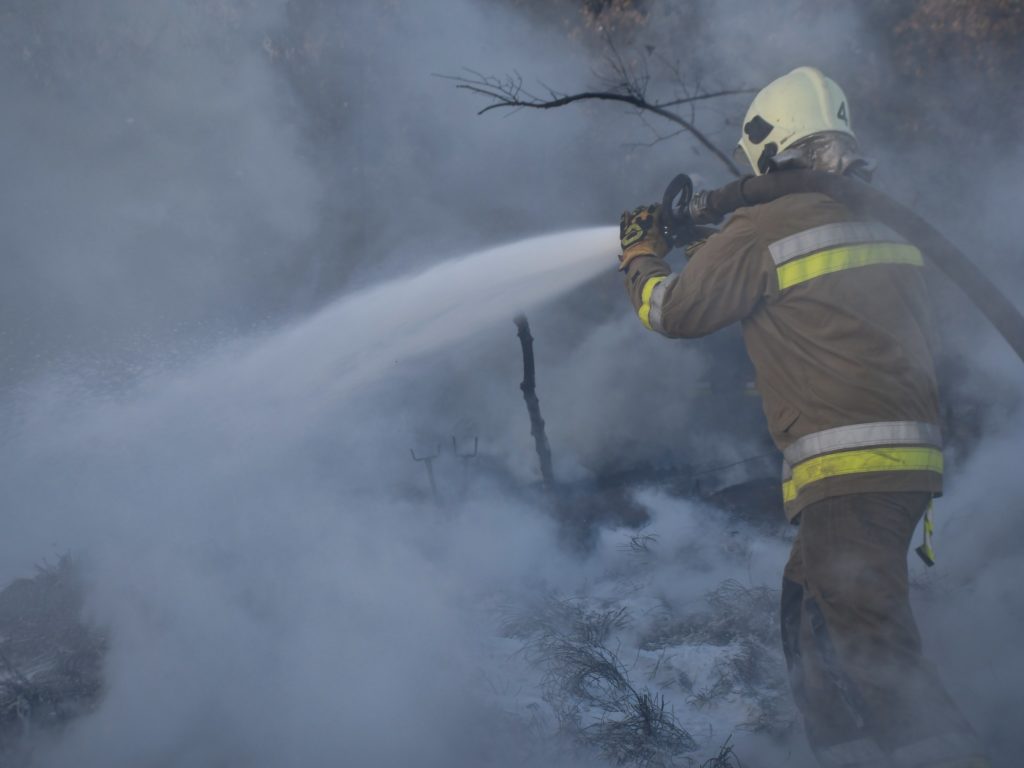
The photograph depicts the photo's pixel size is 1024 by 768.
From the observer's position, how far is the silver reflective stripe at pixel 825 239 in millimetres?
1996

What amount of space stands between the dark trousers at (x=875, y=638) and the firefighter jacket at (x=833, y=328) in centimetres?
8

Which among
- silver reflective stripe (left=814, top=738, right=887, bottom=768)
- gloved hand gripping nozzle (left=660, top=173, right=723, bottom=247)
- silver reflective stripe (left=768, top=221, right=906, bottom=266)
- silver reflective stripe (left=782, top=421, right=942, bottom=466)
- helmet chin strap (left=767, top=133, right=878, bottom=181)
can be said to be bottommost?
silver reflective stripe (left=814, top=738, right=887, bottom=768)

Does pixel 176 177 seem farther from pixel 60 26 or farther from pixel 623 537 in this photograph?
pixel 623 537

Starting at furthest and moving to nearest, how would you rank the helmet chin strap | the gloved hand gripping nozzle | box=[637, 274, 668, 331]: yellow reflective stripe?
the gloved hand gripping nozzle → box=[637, 274, 668, 331]: yellow reflective stripe → the helmet chin strap

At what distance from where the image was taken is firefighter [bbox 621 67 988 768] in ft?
6.31

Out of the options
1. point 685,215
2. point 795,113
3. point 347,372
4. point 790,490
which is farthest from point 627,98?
point 347,372

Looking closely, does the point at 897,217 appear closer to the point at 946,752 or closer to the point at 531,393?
the point at 946,752

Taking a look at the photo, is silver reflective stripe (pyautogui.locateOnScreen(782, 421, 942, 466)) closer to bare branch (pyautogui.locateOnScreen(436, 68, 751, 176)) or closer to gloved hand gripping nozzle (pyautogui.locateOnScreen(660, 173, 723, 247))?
gloved hand gripping nozzle (pyautogui.locateOnScreen(660, 173, 723, 247))

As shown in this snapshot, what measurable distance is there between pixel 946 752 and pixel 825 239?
1.29 m

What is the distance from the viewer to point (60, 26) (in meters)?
8.41

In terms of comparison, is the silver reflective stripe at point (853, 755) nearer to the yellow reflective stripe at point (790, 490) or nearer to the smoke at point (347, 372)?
the smoke at point (347, 372)

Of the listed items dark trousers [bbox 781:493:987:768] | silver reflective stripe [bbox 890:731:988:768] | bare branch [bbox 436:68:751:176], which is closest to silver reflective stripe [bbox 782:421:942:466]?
dark trousers [bbox 781:493:987:768]

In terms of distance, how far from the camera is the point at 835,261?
1.99 meters

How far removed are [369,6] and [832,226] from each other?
5.63 metres
